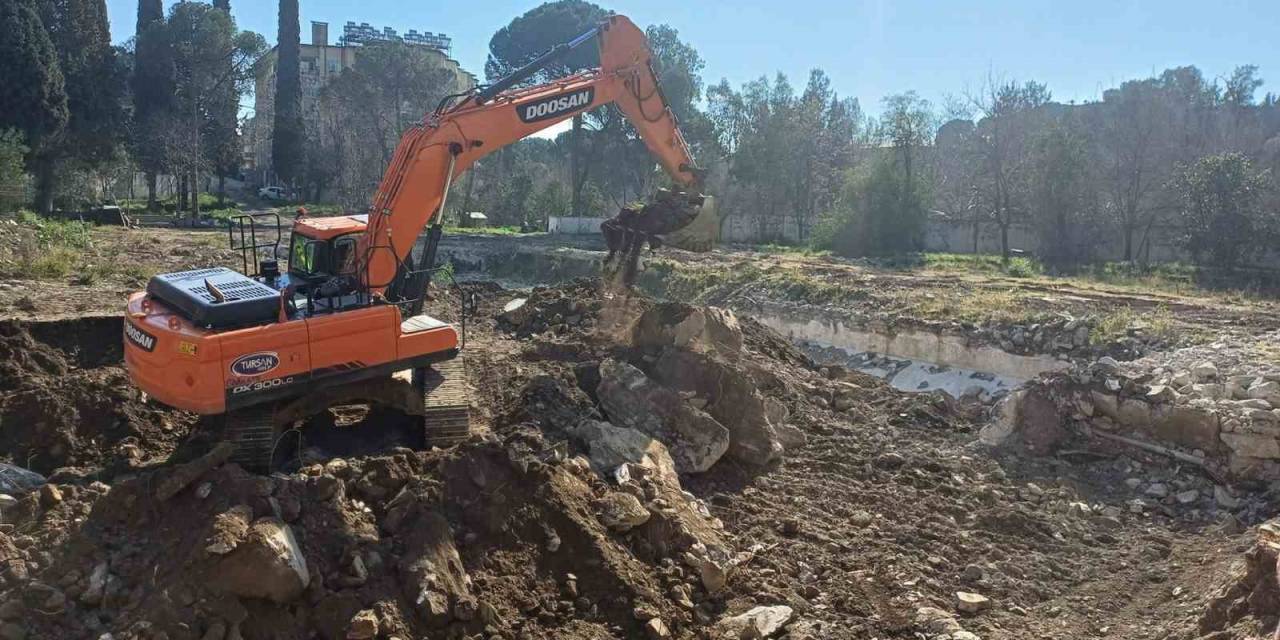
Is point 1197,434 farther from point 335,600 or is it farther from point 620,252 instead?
point 335,600

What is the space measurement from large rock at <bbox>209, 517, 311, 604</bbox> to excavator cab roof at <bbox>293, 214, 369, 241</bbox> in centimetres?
345

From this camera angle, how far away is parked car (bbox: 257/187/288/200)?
43562mm

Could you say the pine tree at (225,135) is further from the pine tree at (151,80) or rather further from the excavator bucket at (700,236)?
the excavator bucket at (700,236)

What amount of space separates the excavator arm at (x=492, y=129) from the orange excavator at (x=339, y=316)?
0.01 meters

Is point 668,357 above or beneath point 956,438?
above

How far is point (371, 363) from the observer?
7.30 meters

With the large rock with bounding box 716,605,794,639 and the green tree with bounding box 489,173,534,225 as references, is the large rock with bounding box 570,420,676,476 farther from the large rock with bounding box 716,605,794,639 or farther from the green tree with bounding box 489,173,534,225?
the green tree with bounding box 489,173,534,225

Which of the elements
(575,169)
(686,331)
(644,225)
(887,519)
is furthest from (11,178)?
(887,519)

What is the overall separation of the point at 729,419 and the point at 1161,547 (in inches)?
151

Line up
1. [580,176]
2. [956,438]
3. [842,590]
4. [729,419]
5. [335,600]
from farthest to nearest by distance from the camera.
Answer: [580,176] → [956,438] → [729,419] → [842,590] → [335,600]

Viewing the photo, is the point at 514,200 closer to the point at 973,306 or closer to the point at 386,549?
the point at 973,306

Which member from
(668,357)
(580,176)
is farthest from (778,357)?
(580,176)

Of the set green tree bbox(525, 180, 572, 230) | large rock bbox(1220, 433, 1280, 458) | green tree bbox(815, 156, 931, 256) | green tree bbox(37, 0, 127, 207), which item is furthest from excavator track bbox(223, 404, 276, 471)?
green tree bbox(525, 180, 572, 230)

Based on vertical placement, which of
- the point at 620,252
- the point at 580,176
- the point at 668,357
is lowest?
the point at 668,357
